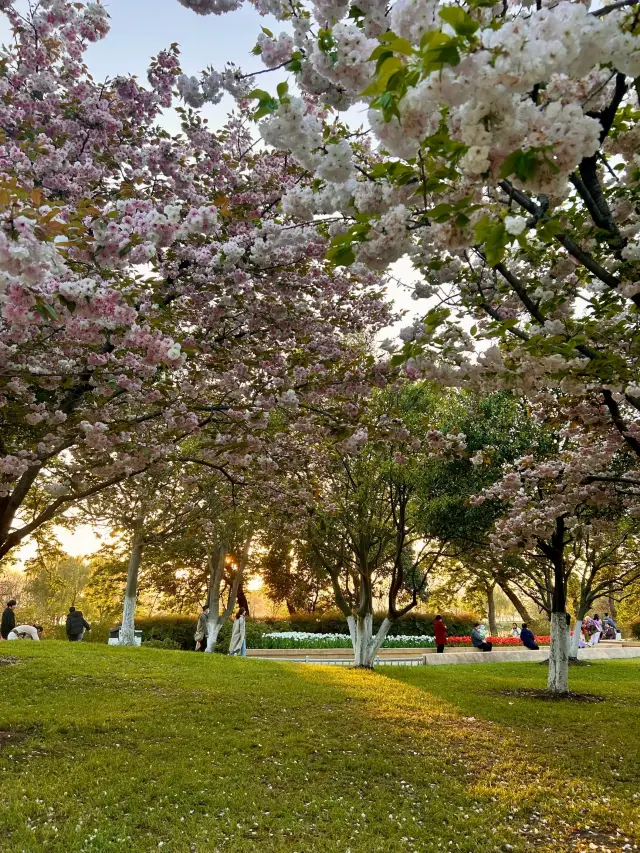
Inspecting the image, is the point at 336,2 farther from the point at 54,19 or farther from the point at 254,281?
the point at 54,19

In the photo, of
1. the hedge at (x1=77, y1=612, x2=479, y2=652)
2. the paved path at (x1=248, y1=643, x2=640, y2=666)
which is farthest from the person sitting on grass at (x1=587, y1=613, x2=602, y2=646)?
the hedge at (x1=77, y1=612, x2=479, y2=652)

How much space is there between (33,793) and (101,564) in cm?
2254

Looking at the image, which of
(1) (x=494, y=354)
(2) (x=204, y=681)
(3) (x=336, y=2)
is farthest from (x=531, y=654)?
(3) (x=336, y=2)

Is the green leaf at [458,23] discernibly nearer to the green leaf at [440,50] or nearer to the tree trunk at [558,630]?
the green leaf at [440,50]

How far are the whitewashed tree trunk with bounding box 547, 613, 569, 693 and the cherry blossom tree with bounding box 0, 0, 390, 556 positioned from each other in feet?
21.3

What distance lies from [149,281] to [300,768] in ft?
15.5

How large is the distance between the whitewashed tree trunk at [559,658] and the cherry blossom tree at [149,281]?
649 centimetres

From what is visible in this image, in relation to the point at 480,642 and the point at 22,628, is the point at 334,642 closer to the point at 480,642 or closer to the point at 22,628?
the point at 480,642

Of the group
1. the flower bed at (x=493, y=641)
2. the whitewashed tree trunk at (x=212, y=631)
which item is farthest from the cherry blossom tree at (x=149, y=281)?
the flower bed at (x=493, y=641)

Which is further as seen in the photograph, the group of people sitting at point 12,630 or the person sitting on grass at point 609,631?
the person sitting on grass at point 609,631

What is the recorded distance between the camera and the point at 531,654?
61.3 feet

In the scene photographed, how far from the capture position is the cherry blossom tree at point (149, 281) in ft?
15.6

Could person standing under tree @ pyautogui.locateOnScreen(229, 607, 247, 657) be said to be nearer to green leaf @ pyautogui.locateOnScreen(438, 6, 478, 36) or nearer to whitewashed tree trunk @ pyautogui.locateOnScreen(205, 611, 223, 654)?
whitewashed tree trunk @ pyautogui.locateOnScreen(205, 611, 223, 654)

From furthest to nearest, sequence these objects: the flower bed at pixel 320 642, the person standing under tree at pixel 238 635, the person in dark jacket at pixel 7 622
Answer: the flower bed at pixel 320 642 → the person standing under tree at pixel 238 635 → the person in dark jacket at pixel 7 622
